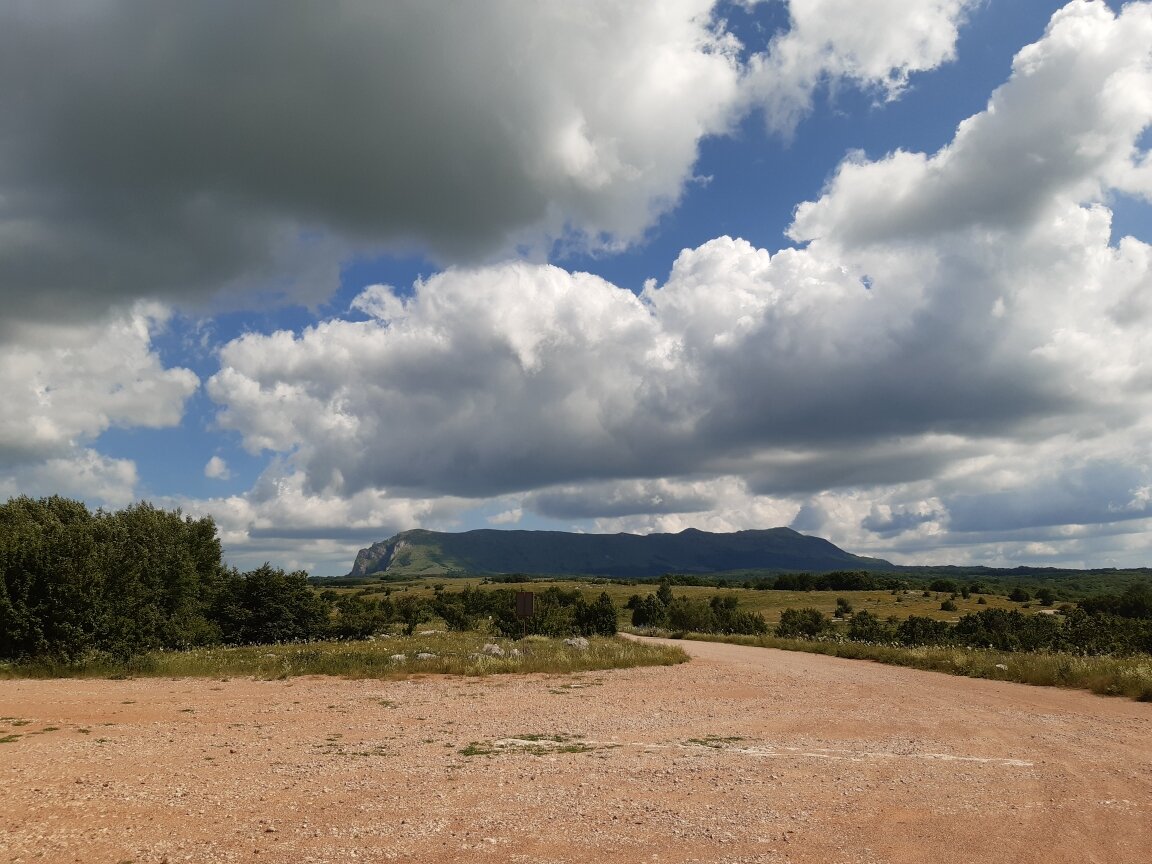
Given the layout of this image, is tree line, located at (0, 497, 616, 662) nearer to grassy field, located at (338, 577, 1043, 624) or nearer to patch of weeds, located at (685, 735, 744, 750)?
patch of weeds, located at (685, 735, 744, 750)

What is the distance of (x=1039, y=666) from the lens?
77.6 feet

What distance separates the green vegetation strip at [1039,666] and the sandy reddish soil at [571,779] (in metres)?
1.22

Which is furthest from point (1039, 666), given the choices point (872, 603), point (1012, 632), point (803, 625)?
point (872, 603)

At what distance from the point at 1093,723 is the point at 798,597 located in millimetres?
99340

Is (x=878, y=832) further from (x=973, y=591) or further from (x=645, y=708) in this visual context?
(x=973, y=591)

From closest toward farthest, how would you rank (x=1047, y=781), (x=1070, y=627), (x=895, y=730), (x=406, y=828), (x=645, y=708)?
(x=406, y=828) → (x=1047, y=781) → (x=895, y=730) → (x=645, y=708) → (x=1070, y=627)

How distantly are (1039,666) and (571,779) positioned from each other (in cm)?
2010

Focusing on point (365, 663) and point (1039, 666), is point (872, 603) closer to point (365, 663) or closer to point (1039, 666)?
point (1039, 666)

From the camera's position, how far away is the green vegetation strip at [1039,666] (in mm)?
20328

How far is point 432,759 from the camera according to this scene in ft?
39.7

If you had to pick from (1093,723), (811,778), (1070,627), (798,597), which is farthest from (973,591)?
(811,778)

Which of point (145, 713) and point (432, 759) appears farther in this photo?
point (145, 713)

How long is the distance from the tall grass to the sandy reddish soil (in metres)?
4.63

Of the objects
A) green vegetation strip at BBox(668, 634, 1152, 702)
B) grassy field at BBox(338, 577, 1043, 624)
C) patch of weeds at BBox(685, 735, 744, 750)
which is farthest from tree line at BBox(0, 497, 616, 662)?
grassy field at BBox(338, 577, 1043, 624)
